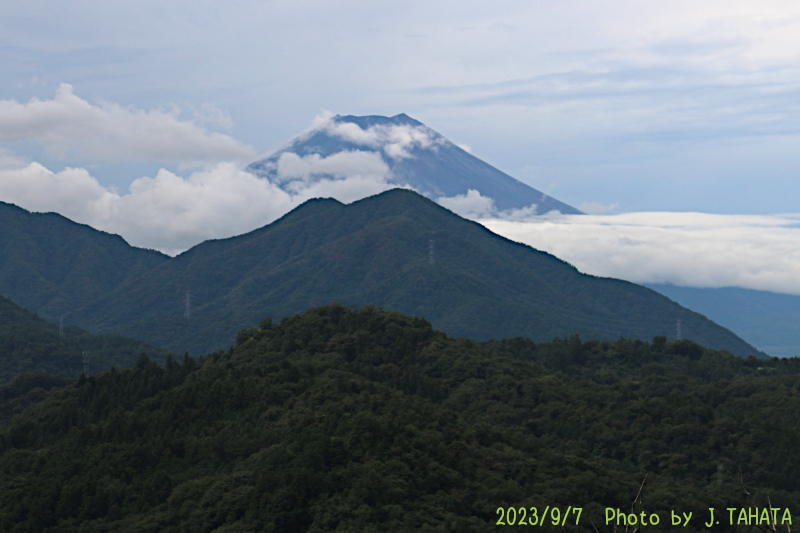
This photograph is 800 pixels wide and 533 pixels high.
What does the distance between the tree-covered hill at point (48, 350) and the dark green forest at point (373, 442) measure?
129 feet

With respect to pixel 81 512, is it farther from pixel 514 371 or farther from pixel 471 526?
pixel 514 371

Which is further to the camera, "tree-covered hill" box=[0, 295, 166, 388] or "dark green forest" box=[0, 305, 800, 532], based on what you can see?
"tree-covered hill" box=[0, 295, 166, 388]

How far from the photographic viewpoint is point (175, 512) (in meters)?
43.1

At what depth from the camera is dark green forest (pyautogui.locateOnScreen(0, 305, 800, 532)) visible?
42.5 metres

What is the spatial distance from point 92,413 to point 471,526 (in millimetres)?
43369

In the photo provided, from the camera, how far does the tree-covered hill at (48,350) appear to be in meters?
136

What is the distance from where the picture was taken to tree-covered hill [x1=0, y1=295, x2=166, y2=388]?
135500mm

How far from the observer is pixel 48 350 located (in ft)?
466

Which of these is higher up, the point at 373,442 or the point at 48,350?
the point at 373,442

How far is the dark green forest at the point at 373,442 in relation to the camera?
4250 cm

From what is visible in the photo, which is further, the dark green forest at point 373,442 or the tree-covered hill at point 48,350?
the tree-covered hill at point 48,350

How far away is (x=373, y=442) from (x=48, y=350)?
4579 inches

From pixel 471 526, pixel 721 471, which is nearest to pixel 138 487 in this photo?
pixel 471 526

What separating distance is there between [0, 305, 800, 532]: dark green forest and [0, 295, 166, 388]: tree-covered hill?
39.4 metres
